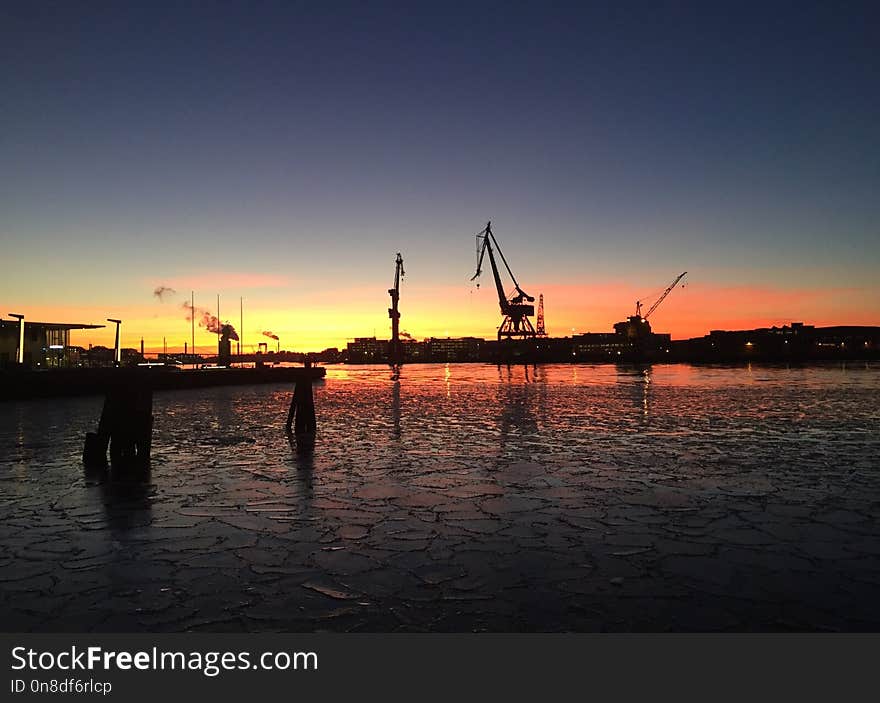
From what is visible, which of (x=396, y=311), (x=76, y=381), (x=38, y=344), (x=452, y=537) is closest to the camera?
(x=452, y=537)

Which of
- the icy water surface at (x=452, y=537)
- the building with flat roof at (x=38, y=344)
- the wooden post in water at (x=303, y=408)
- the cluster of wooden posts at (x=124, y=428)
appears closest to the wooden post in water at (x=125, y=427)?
the cluster of wooden posts at (x=124, y=428)

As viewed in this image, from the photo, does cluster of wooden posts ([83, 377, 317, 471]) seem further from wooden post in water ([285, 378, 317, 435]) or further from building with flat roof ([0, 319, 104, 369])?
building with flat roof ([0, 319, 104, 369])

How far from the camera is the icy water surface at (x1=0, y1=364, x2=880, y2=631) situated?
405 cm

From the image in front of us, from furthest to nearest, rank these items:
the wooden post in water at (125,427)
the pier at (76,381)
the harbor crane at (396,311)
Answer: the harbor crane at (396,311)
the pier at (76,381)
the wooden post in water at (125,427)

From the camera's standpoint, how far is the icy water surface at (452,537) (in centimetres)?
405

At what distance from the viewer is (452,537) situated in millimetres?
5793

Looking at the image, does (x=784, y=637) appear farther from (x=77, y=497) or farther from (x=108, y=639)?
(x=77, y=497)

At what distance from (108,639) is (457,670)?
6.93 ft

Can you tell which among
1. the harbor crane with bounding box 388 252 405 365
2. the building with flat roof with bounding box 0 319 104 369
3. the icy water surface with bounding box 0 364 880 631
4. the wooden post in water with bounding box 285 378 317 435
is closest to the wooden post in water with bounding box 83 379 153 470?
the icy water surface with bounding box 0 364 880 631

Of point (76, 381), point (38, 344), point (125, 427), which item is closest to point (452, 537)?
point (125, 427)

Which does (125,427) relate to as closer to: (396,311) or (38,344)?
(38,344)

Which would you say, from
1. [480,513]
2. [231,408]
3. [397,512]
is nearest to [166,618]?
[397,512]

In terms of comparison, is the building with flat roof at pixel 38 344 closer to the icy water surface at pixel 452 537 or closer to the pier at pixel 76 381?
the pier at pixel 76 381

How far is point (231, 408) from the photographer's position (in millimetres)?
23016
